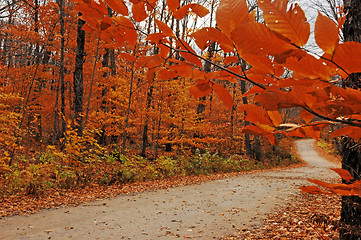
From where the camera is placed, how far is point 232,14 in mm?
432

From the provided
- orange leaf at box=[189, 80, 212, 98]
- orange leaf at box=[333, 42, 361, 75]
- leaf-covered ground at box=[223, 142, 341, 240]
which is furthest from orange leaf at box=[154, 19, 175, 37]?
leaf-covered ground at box=[223, 142, 341, 240]

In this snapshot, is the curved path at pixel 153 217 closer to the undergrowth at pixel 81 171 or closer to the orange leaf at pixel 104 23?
the undergrowth at pixel 81 171

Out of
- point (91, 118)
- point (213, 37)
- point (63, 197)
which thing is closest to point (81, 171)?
point (63, 197)

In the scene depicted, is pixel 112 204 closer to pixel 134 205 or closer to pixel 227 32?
pixel 134 205

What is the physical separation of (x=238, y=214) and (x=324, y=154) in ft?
106

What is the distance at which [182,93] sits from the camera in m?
12.5

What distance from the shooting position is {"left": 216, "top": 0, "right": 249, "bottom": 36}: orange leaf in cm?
A: 43

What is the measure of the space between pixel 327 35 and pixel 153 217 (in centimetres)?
527

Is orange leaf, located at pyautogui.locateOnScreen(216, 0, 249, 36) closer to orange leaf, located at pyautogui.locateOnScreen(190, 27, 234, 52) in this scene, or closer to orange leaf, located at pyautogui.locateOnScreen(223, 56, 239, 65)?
→ orange leaf, located at pyautogui.locateOnScreen(190, 27, 234, 52)

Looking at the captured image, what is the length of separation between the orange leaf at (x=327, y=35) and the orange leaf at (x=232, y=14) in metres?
0.12

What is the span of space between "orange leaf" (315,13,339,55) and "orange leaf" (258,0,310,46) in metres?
0.02

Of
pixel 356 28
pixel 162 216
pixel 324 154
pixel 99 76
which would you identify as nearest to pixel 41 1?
pixel 99 76

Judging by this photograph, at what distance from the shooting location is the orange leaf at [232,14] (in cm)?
43

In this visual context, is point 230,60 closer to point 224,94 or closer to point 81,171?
point 224,94
